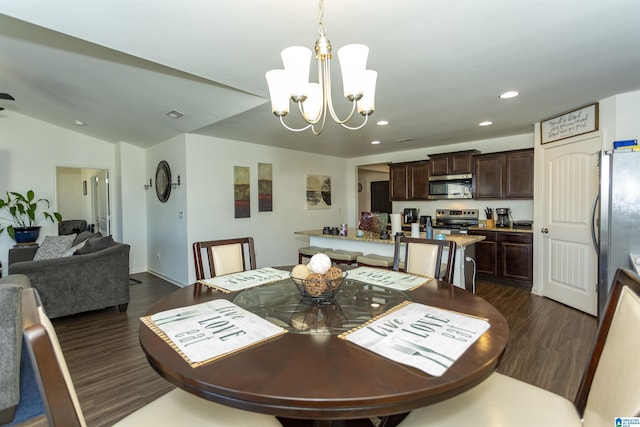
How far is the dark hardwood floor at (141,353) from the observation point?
2039 mm

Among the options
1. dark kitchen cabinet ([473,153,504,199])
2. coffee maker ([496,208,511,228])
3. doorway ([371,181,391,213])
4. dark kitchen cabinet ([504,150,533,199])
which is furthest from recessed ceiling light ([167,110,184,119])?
doorway ([371,181,391,213])

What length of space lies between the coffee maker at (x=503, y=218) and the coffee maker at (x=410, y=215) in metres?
1.45

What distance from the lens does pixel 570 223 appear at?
3.58m

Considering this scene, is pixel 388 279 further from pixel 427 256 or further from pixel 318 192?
pixel 318 192

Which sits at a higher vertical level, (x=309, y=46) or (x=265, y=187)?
(x=309, y=46)

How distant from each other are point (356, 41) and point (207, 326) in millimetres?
1884

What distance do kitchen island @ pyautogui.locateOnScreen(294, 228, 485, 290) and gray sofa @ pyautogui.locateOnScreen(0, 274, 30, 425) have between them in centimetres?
291

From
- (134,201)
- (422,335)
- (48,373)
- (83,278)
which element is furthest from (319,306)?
(134,201)

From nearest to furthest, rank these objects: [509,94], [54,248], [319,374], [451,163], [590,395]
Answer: [319,374] < [590,395] < [509,94] < [54,248] < [451,163]

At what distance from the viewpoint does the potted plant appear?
4.90 meters

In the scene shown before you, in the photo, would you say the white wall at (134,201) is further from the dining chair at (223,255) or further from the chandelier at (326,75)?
the chandelier at (326,75)

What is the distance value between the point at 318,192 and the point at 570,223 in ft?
13.6

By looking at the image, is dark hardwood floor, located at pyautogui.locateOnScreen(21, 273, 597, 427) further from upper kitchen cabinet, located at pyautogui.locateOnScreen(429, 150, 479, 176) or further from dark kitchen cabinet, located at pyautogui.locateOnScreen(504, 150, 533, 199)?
upper kitchen cabinet, located at pyautogui.locateOnScreen(429, 150, 479, 176)

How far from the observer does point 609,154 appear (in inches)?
99.3
